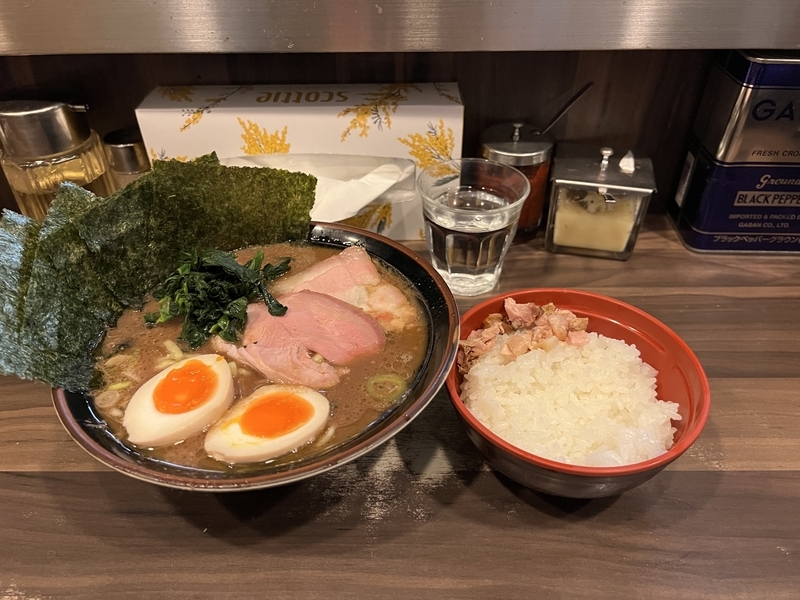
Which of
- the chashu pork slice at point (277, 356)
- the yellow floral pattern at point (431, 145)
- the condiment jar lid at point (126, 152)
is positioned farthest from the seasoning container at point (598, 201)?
the condiment jar lid at point (126, 152)

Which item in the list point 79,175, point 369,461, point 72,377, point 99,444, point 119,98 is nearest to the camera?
point 99,444

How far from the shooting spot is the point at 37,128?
1332 millimetres

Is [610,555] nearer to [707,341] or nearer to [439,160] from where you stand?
[707,341]

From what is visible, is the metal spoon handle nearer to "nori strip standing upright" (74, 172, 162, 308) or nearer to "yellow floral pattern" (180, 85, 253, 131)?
"yellow floral pattern" (180, 85, 253, 131)

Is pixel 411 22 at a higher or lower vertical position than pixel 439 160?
higher

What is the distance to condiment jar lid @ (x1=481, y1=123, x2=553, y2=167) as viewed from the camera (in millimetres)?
1433

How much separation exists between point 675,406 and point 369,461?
0.55 meters

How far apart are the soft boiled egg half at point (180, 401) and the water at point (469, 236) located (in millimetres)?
619

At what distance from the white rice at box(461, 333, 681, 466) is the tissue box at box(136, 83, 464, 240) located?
587 millimetres

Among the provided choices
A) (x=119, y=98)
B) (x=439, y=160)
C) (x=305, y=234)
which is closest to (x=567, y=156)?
(x=439, y=160)

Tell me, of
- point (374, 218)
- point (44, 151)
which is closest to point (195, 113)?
point (44, 151)

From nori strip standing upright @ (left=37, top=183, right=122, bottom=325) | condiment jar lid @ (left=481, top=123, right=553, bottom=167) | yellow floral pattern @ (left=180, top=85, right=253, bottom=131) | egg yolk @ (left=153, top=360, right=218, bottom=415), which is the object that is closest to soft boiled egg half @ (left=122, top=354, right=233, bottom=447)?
egg yolk @ (left=153, top=360, right=218, bottom=415)

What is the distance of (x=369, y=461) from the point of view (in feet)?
3.42

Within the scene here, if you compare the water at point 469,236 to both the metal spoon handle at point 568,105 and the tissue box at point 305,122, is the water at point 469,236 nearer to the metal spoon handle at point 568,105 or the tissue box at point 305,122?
the tissue box at point 305,122
